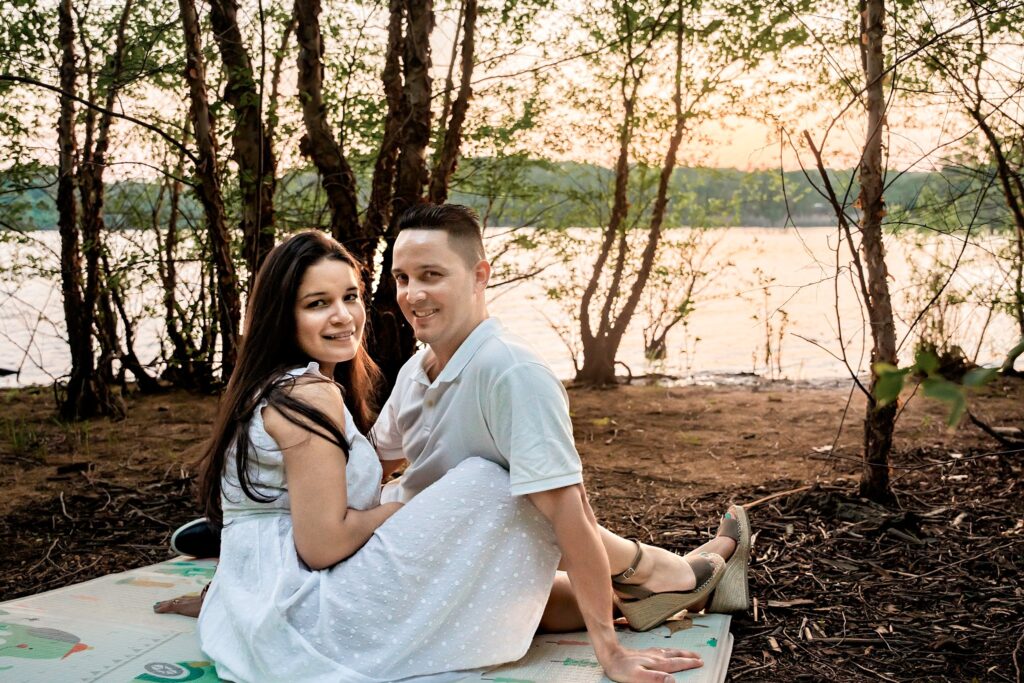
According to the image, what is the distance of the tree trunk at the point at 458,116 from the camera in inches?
201

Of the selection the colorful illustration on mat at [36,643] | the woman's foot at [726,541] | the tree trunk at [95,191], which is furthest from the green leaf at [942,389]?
the tree trunk at [95,191]

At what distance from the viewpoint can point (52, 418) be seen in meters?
7.36

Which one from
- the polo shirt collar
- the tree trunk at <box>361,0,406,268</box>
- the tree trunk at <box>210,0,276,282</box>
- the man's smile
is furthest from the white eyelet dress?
the tree trunk at <box>361,0,406,268</box>

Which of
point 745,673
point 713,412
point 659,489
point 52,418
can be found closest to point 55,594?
point 745,673

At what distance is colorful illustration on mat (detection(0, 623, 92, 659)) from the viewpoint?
2820 mm

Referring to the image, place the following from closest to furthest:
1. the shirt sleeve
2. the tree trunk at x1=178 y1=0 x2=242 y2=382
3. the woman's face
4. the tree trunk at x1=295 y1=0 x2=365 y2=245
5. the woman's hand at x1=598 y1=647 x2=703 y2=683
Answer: the shirt sleeve < the woman's hand at x1=598 y1=647 x2=703 y2=683 < the woman's face < the tree trunk at x1=178 y1=0 x2=242 y2=382 < the tree trunk at x1=295 y1=0 x2=365 y2=245

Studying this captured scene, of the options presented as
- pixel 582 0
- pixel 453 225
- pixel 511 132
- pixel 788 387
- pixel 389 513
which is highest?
pixel 582 0

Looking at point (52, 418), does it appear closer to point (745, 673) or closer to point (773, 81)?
point (745, 673)

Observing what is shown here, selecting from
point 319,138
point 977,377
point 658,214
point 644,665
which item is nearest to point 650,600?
point 644,665

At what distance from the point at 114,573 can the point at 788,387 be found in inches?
294

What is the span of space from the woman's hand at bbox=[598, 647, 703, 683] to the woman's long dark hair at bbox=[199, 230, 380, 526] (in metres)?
0.95

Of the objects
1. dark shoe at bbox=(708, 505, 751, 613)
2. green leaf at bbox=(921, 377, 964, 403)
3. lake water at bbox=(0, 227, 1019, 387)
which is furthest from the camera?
lake water at bbox=(0, 227, 1019, 387)

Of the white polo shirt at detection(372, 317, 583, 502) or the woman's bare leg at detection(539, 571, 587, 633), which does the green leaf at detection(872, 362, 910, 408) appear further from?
the woman's bare leg at detection(539, 571, 587, 633)

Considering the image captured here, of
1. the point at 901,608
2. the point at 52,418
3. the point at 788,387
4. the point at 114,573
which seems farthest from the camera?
the point at 788,387
